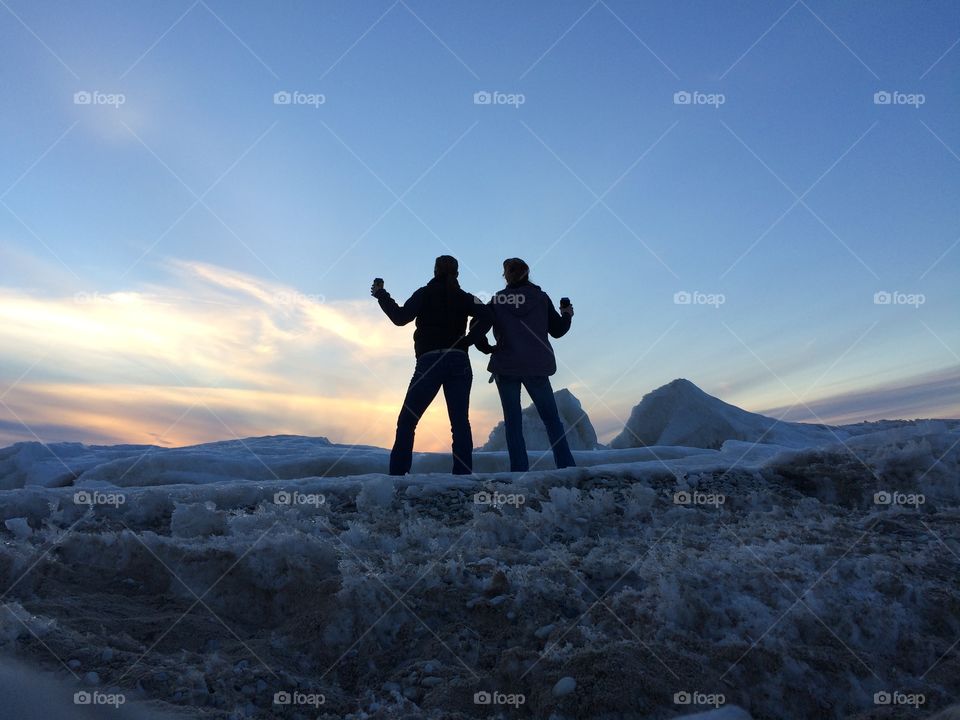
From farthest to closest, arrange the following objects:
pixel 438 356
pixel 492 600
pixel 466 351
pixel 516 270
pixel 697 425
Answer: pixel 697 425 < pixel 516 270 < pixel 466 351 < pixel 438 356 < pixel 492 600

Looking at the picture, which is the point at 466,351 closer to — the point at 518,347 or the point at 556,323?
the point at 518,347

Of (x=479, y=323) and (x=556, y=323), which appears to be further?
(x=556, y=323)

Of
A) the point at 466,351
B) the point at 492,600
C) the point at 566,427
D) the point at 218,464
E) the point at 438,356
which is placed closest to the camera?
the point at 492,600

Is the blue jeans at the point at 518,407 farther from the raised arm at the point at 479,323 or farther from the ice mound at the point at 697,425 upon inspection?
the ice mound at the point at 697,425

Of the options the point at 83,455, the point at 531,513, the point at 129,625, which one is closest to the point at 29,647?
the point at 129,625

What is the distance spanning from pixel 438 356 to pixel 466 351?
315mm

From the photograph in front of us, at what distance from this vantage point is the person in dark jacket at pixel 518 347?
7.32 meters

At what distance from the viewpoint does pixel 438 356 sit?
715cm

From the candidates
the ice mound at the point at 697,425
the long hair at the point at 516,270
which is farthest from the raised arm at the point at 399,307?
the ice mound at the point at 697,425

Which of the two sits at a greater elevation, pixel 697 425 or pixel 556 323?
pixel 556 323

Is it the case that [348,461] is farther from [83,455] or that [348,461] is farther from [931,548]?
[931,548]

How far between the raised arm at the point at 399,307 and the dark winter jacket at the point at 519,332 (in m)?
0.62

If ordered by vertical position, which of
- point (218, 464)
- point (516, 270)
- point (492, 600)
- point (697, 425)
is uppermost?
point (516, 270)

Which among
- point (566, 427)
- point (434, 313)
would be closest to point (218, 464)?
point (434, 313)
